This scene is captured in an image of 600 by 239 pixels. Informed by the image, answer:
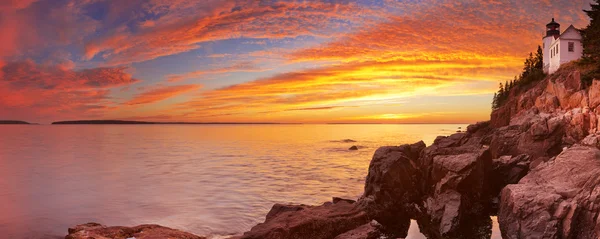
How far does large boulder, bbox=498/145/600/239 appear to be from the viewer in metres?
14.5

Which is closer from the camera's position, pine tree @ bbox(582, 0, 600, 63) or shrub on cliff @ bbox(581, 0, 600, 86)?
Result: shrub on cliff @ bbox(581, 0, 600, 86)

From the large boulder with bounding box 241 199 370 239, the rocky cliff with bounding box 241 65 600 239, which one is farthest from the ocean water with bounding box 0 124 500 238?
the large boulder with bounding box 241 199 370 239

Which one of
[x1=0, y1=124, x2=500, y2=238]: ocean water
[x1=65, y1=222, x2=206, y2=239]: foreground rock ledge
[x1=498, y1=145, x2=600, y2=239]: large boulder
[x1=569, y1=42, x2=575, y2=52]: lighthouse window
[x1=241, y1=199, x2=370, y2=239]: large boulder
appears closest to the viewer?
[x1=498, y1=145, x2=600, y2=239]: large boulder

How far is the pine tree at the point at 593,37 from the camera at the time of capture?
A: 44469 mm

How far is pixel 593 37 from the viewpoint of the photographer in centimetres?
4803

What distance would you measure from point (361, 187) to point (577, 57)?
43644mm

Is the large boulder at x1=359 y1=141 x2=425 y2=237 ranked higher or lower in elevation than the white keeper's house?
lower

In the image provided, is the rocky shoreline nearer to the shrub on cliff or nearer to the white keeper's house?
the shrub on cliff

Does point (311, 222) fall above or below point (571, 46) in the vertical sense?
below

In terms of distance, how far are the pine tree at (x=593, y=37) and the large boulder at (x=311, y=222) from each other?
40.8 meters

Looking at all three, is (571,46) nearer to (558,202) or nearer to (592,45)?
(592,45)

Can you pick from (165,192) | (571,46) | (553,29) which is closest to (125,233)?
(165,192)

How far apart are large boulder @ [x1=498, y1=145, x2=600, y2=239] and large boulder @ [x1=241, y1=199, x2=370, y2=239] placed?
640cm

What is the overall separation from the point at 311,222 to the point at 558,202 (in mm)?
10218
